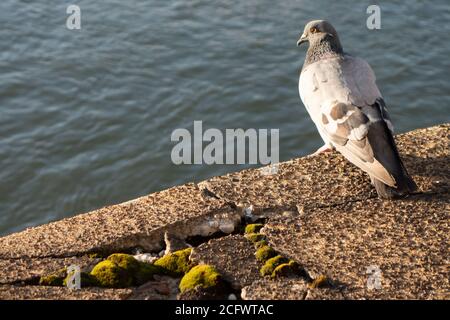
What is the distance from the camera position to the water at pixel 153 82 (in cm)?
837

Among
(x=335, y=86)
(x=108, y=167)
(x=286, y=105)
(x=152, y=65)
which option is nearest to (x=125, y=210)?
(x=335, y=86)

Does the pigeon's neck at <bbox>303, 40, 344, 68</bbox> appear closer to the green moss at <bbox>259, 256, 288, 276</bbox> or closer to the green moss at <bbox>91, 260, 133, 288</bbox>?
the green moss at <bbox>259, 256, 288, 276</bbox>

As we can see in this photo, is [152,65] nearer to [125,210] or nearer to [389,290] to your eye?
[125,210]

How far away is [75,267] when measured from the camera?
14.0ft

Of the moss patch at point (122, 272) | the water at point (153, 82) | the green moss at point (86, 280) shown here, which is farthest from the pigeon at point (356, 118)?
the water at point (153, 82)

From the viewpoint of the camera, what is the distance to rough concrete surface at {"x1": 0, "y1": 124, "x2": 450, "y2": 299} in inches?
159

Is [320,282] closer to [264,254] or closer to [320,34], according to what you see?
[264,254]

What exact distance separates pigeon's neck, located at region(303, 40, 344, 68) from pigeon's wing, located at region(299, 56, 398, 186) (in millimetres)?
463

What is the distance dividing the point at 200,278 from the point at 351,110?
5.64ft

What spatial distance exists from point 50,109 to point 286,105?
2786 mm

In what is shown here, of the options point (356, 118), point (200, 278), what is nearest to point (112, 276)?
point (200, 278)

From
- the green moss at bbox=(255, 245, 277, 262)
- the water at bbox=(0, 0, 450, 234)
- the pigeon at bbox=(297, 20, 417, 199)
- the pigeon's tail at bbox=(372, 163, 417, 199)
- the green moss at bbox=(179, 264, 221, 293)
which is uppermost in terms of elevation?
the pigeon at bbox=(297, 20, 417, 199)

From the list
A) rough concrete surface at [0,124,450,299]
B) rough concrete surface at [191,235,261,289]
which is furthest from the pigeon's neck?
rough concrete surface at [191,235,261,289]

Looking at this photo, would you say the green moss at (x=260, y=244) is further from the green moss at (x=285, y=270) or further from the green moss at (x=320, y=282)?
the green moss at (x=320, y=282)
